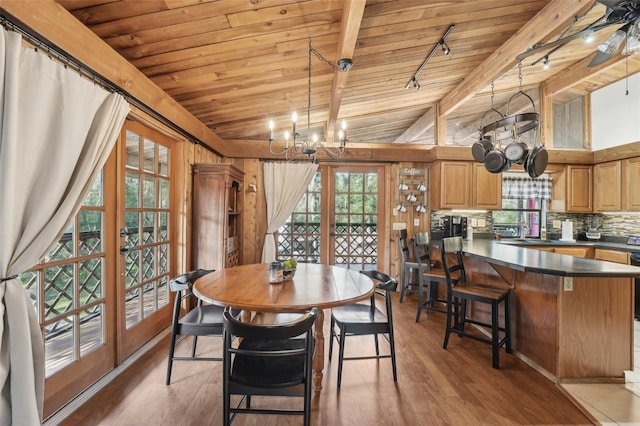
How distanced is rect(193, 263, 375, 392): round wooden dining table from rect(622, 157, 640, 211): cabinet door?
4.10m

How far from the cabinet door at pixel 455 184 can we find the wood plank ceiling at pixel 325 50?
0.79 meters

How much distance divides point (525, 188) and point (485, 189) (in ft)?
2.67

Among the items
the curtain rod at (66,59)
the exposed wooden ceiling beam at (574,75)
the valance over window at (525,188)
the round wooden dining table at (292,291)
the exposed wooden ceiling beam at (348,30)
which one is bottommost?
the round wooden dining table at (292,291)

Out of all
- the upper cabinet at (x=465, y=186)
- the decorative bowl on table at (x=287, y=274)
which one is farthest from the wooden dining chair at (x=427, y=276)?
the decorative bowl on table at (x=287, y=274)

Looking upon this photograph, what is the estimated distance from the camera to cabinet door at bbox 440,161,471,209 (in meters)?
4.06

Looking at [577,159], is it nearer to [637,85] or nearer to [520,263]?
[637,85]

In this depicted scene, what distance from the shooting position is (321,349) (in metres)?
1.87

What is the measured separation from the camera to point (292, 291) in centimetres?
169

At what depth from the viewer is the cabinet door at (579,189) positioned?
4258 mm

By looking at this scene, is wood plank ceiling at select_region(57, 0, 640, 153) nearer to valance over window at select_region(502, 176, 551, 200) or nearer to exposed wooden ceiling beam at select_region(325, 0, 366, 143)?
exposed wooden ceiling beam at select_region(325, 0, 366, 143)

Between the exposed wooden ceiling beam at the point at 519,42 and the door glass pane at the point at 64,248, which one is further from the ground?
the exposed wooden ceiling beam at the point at 519,42

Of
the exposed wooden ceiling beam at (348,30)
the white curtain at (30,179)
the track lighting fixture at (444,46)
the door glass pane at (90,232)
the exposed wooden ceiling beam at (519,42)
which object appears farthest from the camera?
the track lighting fixture at (444,46)

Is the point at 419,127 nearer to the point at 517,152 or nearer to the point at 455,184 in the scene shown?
the point at 455,184

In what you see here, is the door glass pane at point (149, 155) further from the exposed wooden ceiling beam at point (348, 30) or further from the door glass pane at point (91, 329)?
the exposed wooden ceiling beam at point (348, 30)
